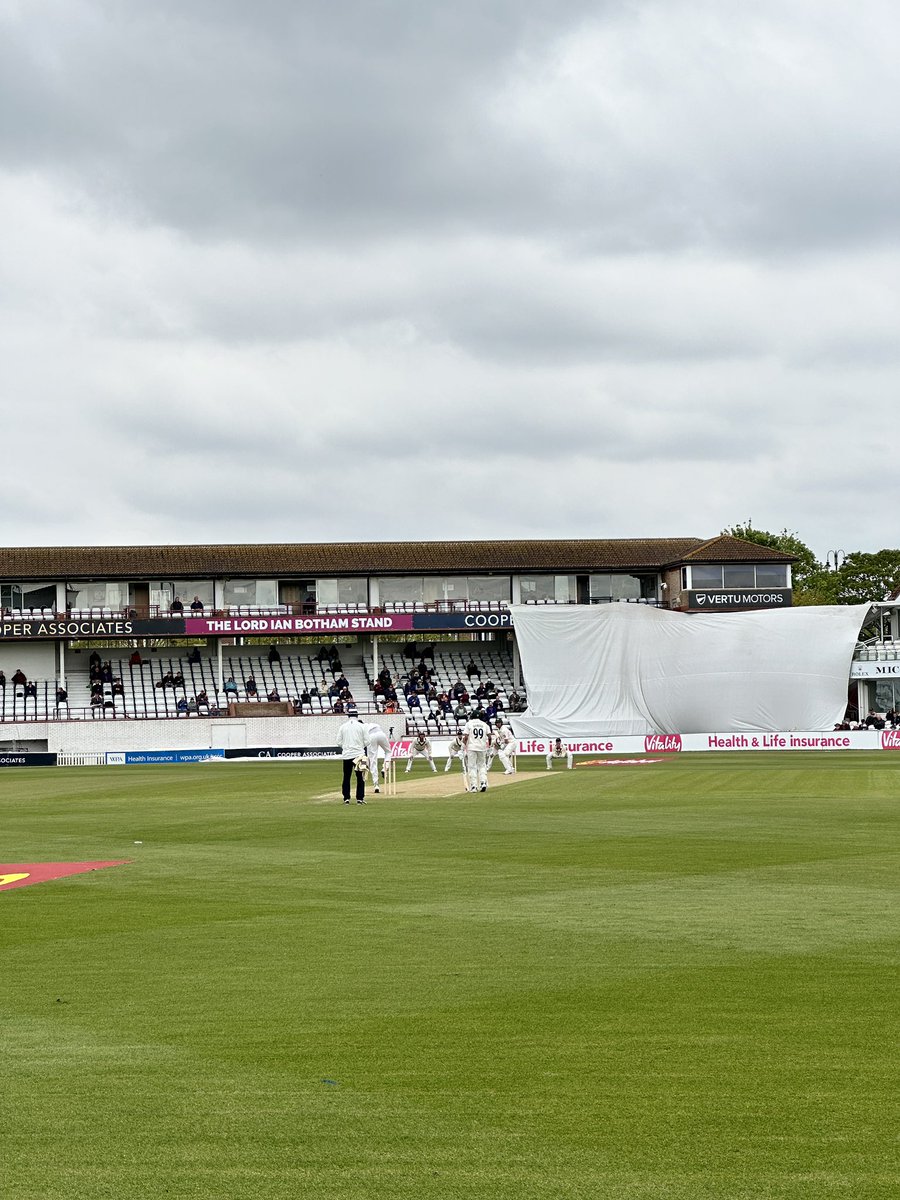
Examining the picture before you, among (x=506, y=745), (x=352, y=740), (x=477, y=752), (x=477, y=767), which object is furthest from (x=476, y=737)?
(x=506, y=745)

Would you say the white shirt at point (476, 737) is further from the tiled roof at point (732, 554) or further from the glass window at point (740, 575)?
the glass window at point (740, 575)

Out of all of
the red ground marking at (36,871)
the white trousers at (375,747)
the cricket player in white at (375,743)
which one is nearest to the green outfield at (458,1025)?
the red ground marking at (36,871)

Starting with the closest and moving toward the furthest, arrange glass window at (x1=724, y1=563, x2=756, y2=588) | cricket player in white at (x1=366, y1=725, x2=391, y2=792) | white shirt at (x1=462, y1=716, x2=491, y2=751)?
cricket player in white at (x1=366, y1=725, x2=391, y2=792) → white shirt at (x1=462, y1=716, x2=491, y2=751) → glass window at (x1=724, y1=563, x2=756, y2=588)

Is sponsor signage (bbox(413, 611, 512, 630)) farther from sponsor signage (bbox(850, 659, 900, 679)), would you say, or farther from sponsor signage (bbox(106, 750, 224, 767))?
sponsor signage (bbox(850, 659, 900, 679))

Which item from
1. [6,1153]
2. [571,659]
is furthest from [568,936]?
[571,659]

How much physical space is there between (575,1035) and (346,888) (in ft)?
22.9

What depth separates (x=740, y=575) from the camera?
7481cm

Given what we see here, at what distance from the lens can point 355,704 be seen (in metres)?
69.5

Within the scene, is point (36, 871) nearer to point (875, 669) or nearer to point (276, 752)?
point (276, 752)

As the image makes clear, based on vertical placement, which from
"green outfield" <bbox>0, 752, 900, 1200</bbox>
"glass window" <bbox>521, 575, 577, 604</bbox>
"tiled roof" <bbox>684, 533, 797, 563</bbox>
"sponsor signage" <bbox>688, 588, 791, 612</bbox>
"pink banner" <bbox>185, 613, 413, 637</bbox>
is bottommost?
"green outfield" <bbox>0, 752, 900, 1200</bbox>

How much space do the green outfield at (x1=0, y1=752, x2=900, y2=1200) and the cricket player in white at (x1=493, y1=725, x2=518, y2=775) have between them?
1864cm

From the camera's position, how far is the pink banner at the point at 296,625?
237 ft

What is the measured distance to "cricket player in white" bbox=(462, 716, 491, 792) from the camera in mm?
30797

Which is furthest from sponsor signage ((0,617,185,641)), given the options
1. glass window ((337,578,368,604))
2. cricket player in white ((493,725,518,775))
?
cricket player in white ((493,725,518,775))
